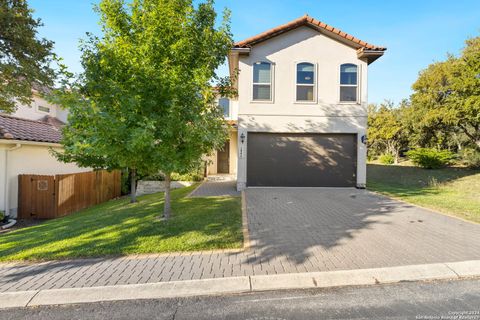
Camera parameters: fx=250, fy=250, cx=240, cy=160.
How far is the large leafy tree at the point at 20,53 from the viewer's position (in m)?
9.59

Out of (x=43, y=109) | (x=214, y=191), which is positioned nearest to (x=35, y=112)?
(x=43, y=109)

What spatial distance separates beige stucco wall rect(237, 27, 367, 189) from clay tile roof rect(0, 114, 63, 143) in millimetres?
8405

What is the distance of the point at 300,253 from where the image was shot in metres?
4.47

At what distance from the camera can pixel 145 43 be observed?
5.72 m

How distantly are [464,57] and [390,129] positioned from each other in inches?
539

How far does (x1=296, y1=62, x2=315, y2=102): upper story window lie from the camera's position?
1179cm

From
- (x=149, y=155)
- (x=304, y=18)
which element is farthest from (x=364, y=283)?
(x=304, y=18)

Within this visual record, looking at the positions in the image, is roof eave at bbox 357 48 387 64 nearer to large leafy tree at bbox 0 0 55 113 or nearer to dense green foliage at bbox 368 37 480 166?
dense green foliage at bbox 368 37 480 166

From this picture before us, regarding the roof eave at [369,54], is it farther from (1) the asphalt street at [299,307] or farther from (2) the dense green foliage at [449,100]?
(1) the asphalt street at [299,307]

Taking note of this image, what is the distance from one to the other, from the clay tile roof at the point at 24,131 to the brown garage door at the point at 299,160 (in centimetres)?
818

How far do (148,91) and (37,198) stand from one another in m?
8.26

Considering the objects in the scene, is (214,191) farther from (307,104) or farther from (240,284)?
(240,284)

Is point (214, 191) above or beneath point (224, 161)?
beneath

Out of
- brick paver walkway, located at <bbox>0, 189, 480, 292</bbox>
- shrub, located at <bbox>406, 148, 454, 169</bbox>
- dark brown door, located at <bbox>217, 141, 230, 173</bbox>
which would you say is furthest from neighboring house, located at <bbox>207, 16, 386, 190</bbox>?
shrub, located at <bbox>406, 148, 454, 169</bbox>
